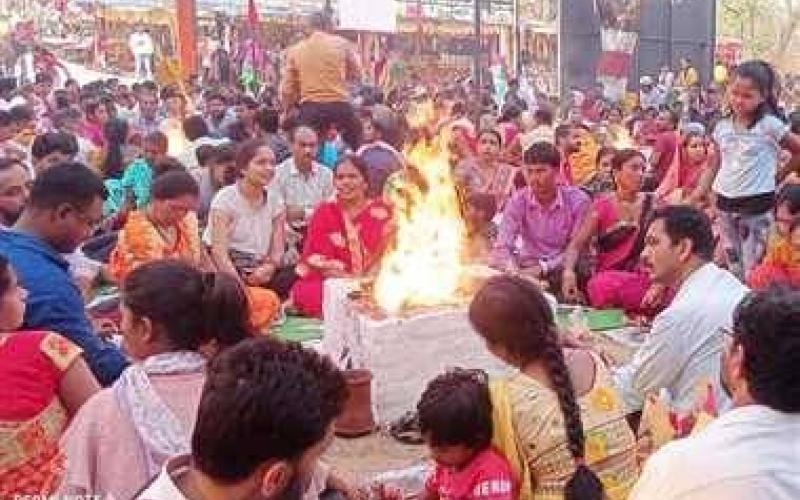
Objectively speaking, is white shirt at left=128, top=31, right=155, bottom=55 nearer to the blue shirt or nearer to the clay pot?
the clay pot

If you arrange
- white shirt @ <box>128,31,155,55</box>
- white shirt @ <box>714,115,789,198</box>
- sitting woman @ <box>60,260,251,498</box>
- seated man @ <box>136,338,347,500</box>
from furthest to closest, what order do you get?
white shirt @ <box>128,31,155,55</box> → white shirt @ <box>714,115,789,198</box> → sitting woman @ <box>60,260,251,498</box> → seated man @ <box>136,338,347,500</box>

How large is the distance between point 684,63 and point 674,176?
1415 centimetres

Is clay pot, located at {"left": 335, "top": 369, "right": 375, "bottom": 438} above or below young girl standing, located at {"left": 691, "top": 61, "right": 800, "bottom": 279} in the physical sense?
below

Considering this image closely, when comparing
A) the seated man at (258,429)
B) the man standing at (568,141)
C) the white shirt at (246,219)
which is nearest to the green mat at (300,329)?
the white shirt at (246,219)

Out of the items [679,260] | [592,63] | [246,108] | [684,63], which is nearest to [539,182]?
[679,260]

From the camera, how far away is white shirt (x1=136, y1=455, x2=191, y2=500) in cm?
193

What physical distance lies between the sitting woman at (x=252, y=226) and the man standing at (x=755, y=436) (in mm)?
4948

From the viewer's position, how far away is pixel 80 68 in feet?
87.3

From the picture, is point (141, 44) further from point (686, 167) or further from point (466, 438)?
point (466, 438)

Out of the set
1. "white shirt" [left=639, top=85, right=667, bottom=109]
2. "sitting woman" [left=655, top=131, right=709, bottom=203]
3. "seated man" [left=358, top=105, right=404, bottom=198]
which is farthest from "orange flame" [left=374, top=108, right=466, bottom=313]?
"white shirt" [left=639, top=85, right=667, bottom=109]

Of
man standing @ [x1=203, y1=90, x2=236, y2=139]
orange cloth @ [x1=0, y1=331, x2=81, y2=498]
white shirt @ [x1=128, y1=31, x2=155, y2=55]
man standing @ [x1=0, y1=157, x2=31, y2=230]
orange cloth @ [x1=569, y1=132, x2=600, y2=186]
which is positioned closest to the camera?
orange cloth @ [x1=0, y1=331, x2=81, y2=498]

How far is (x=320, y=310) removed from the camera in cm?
687

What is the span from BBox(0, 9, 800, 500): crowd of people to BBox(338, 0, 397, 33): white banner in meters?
2.34

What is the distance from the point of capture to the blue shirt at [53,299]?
3.51m
